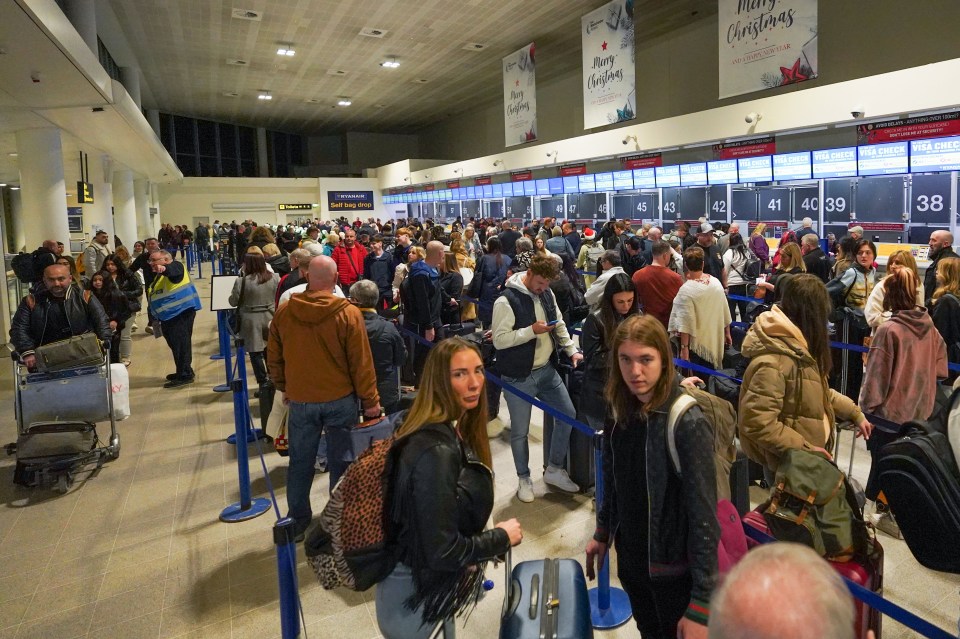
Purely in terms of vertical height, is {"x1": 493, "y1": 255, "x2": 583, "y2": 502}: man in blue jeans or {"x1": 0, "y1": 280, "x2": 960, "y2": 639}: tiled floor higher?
{"x1": 493, "y1": 255, "x2": 583, "y2": 502}: man in blue jeans

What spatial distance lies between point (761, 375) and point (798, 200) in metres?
9.89

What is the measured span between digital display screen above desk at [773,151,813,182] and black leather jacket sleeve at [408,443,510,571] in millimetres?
10819

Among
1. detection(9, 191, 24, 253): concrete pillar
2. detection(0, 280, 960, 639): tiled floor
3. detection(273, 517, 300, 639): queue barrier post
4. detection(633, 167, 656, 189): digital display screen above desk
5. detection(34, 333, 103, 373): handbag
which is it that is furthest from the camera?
detection(9, 191, 24, 253): concrete pillar

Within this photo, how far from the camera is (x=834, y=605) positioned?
3.34 feet

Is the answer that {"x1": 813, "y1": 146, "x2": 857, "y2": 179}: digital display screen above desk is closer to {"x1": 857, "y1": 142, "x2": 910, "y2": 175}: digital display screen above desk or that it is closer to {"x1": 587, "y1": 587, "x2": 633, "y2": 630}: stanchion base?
{"x1": 857, "y1": 142, "x2": 910, "y2": 175}: digital display screen above desk

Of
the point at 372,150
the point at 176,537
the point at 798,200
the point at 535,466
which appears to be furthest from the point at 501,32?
the point at 372,150

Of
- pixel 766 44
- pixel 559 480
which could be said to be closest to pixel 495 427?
pixel 559 480

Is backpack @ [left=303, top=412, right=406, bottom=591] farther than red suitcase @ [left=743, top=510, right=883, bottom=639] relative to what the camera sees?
No

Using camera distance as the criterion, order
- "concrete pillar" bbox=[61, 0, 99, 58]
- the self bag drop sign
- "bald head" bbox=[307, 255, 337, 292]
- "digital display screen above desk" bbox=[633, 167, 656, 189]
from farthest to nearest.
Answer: the self bag drop sign
"digital display screen above desk" bbox=[633, 167, 656, 189]
"concrete pillar" bbox=[61, 0, 99, 58]
"bald head" bbox=[307, 255, 337, 292]

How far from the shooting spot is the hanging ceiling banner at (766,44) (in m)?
9.59

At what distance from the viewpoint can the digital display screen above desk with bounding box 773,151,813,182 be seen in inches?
424

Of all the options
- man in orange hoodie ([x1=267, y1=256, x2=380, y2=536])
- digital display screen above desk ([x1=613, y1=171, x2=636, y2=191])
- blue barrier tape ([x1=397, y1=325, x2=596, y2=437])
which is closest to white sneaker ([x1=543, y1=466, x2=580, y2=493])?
blue barrier tape ([x1=397, y1=325, x2=596, y2=437])

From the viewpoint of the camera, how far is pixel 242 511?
4.74 meters

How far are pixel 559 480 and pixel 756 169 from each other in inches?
357
